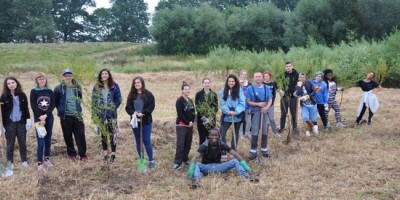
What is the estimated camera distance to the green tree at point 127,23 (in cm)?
6131

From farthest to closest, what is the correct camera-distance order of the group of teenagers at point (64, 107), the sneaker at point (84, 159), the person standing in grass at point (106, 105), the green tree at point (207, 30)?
the green tree at point (207, 30) < the sneaker at point (84, 159) < the group of teenagers at point (64, 107) < the person standing in grass at point (106, 105)

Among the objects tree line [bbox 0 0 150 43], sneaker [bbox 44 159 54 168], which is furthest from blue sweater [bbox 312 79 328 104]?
tree line [bbox 0 0 150 43]

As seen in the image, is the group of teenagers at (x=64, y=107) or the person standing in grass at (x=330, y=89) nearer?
the group of teenagers at (x=64, y=107)

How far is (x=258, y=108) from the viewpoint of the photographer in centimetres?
727

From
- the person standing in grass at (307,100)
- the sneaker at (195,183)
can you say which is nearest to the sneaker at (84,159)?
the sneaker at (195,183)

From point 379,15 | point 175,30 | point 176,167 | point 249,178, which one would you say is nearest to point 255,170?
point 249,178

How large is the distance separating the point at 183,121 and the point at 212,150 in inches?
29.3

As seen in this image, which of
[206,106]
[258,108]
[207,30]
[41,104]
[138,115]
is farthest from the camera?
[207,30]

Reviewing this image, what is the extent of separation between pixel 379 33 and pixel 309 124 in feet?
80.9

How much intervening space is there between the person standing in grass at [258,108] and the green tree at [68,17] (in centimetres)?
5750

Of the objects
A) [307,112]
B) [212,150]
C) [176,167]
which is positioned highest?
[307,112]

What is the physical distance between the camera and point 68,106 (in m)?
6.81

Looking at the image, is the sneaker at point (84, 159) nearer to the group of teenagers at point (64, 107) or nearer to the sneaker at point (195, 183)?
the group of teenagers at point (64, 107)

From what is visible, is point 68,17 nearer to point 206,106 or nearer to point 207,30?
point 207,30
